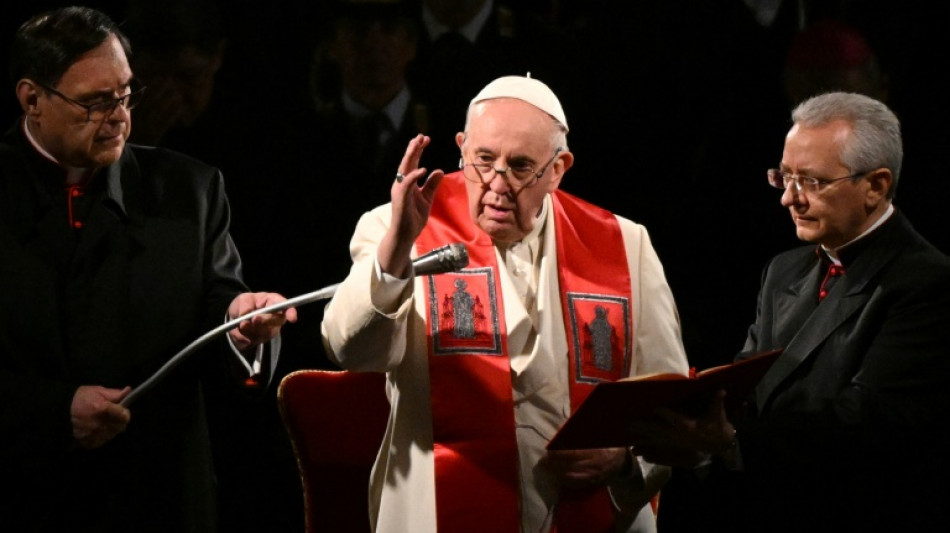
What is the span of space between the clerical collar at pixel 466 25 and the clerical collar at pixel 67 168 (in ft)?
5.68

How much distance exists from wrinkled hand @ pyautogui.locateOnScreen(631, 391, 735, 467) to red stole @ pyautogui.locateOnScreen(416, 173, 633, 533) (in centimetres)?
26

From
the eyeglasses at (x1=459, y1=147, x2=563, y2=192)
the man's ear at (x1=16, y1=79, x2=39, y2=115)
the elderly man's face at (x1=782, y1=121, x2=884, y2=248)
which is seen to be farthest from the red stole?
the man's ear at (x1=16, y1=79, x2=39, y2=115)

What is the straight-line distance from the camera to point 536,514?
11.3 ft

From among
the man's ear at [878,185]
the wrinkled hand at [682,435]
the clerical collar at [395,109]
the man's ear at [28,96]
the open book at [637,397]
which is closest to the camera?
the open book at [637,397]

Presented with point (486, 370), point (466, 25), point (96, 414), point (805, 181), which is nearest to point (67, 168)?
point (96, 414)

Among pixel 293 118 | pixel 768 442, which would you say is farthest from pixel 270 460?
pixel 768 442

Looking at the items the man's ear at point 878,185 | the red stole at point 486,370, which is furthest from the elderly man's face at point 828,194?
the red stole at point 486,370

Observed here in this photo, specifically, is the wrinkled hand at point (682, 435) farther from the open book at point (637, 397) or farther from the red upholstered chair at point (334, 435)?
the red upholstered chair at point (334, 435)

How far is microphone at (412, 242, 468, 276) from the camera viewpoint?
2971 mm

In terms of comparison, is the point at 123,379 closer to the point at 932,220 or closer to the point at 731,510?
the point at 731,510

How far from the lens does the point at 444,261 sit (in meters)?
3.00

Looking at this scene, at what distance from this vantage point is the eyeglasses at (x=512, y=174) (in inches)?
135

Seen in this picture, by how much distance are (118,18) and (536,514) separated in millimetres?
2460

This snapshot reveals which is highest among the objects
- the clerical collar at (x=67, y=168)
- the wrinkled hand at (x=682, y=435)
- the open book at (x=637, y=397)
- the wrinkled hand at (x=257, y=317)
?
the clerical collar at (x=67, y=168)
